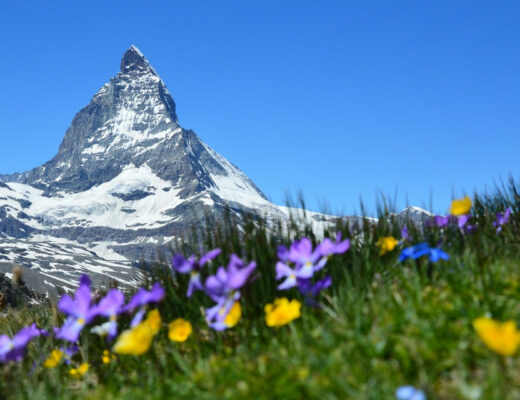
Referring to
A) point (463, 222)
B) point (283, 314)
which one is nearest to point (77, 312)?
point (283, 314)

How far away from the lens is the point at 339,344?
2688 mm

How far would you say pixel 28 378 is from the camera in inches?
138

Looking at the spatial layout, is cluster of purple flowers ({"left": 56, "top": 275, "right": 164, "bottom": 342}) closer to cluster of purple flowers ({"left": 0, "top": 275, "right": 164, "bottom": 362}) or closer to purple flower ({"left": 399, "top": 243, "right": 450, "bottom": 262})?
cluster of purple flowers ({"left": 0, "top": 275, "right": 164, "bottom": 362})

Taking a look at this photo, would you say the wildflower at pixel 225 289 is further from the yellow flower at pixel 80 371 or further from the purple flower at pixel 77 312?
the yellow flower at pixel 80 371

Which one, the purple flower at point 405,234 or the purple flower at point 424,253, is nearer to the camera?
the purple flower at point 424,253

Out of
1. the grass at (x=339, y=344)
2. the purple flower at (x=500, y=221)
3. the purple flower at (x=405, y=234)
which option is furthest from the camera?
the purple flower at (x=500, y=221)

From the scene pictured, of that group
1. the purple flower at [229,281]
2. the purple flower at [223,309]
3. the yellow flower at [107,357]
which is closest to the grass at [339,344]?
the yellow flower at [107,357]

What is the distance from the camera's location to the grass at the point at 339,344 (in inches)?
90.7

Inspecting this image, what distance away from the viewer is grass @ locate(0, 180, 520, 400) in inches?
90.7

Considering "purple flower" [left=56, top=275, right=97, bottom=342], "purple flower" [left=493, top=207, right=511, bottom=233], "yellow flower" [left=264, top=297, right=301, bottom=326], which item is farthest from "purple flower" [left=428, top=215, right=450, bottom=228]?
"purple flower" [left=56, top=275, right=97, bottom=342]

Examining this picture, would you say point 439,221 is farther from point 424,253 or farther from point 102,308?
point 102,308

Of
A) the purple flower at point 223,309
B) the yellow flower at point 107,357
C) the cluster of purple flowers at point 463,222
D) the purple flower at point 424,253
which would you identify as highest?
the cluster of purple flowers at point 463,222

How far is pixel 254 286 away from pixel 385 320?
43.3 inches

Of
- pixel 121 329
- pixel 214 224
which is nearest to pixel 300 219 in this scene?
pixel 214 224
